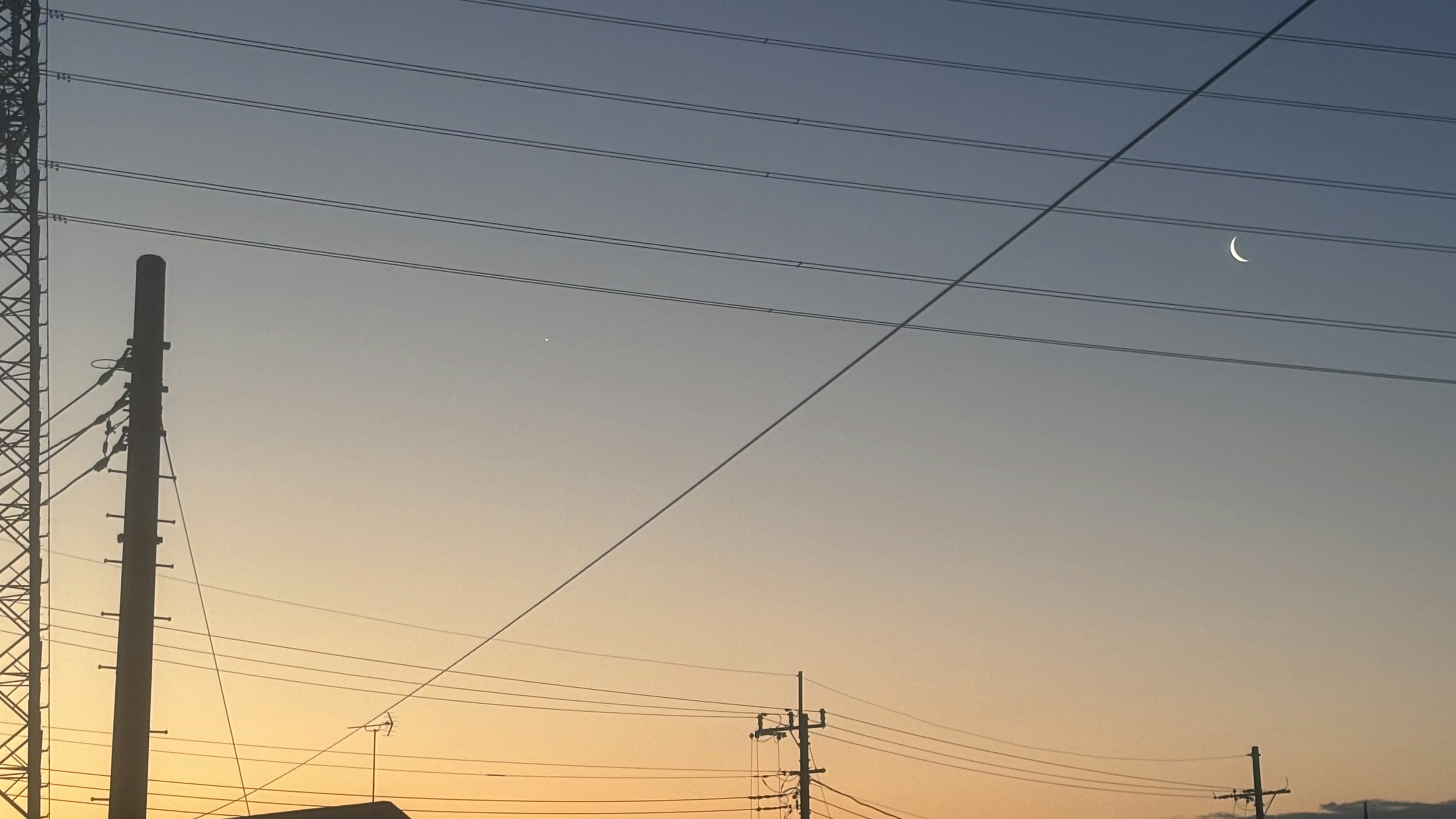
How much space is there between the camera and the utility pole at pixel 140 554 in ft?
66.7

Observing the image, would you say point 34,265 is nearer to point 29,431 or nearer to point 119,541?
point 29,431

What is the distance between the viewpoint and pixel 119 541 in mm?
21406

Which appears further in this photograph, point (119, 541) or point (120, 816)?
point (119, 541)

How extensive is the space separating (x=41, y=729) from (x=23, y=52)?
49.2 feet

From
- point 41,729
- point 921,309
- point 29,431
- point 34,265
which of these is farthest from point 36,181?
point 921,309

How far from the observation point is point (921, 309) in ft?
69.0

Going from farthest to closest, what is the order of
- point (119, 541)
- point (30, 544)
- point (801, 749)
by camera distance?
point (801, 749) → point (30, 544) → point (119, 541)

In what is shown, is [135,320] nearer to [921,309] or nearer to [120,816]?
[120,816]

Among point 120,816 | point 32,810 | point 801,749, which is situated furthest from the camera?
point 801,749

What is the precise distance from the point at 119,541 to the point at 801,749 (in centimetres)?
5012

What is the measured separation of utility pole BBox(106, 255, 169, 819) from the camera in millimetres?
20344

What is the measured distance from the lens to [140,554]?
69.4 ft

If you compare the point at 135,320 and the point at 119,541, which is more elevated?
the point at 135,320

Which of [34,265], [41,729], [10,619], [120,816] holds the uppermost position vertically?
[34,265]
